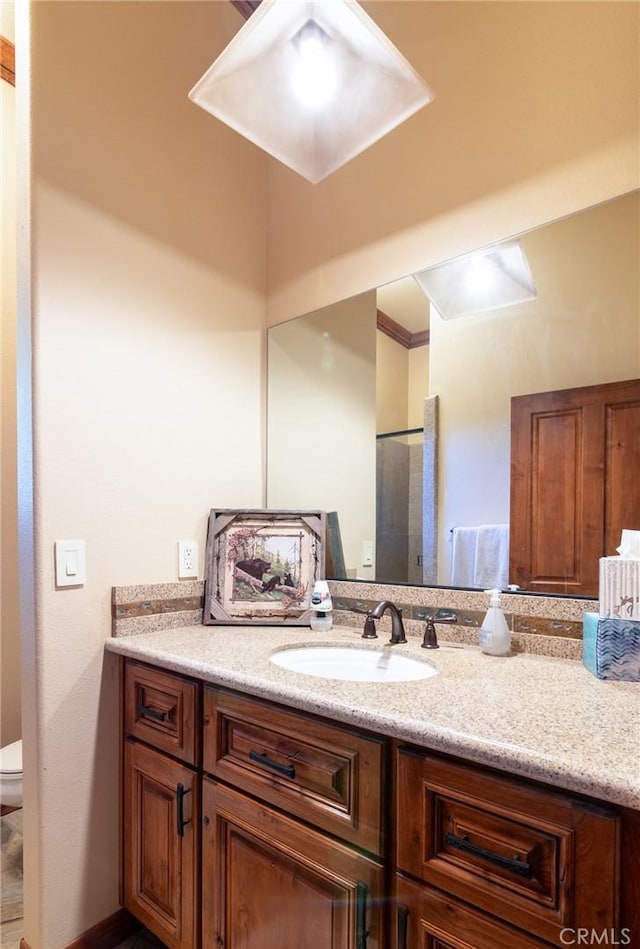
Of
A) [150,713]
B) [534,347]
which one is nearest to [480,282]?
[534,347]

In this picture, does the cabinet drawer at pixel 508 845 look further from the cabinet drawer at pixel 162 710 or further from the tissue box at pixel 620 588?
the cabinet drawer at pixel 162 710

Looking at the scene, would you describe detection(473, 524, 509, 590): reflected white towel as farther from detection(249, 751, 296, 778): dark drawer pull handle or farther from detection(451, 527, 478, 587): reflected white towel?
detection(249, 751, 296, 778): dark drawer pull handle

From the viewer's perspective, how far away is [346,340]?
175 centimetres

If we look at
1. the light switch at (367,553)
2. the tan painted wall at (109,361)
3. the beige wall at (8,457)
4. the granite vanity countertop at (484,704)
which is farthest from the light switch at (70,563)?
the beige wall at (8,457)

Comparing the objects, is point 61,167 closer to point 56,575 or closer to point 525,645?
point 56,575

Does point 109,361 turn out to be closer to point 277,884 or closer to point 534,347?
point 534,347

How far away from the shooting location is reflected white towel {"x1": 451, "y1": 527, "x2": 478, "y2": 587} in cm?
138

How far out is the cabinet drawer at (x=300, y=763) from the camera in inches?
34.0

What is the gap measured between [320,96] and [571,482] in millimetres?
1185

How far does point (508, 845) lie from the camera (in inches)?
27.8

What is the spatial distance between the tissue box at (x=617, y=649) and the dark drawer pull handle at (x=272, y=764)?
0.65m

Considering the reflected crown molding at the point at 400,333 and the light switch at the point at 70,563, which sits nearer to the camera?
the light switch at the point at 70,563

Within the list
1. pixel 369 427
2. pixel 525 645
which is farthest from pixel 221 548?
pixel 525 645

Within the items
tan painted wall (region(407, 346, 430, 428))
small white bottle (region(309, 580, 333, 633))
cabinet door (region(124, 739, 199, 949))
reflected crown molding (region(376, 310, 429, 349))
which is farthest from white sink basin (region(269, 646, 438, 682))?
reflected crown molding (region(376, 310, 429, 349))
